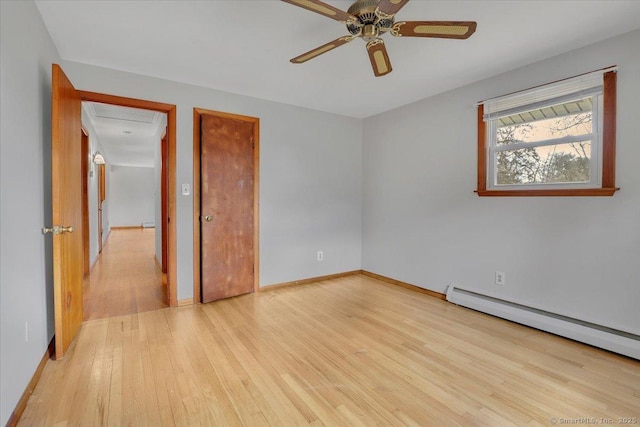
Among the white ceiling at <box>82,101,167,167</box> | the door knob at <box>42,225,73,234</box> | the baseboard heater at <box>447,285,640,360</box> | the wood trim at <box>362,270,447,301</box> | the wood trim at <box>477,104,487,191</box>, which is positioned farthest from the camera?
the white ceiling at <box>82,101,167,167</box>

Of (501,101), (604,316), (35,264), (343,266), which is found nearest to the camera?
(35,264)

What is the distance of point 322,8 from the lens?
1.54 meters

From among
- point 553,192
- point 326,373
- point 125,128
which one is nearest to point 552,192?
point 553,192

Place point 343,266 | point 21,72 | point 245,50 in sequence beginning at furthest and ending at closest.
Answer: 1. point 343,266
2. point 245,50
3. point 21,72

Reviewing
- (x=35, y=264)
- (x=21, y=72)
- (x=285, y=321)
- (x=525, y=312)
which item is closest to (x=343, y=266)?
(x=285, y=321)

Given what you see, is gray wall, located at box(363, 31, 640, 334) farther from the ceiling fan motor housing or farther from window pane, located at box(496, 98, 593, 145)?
the ceiling fan motor housing

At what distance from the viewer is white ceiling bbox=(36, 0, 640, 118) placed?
76.7 inches

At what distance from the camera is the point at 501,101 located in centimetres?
290

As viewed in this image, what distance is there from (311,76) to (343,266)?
264 cm

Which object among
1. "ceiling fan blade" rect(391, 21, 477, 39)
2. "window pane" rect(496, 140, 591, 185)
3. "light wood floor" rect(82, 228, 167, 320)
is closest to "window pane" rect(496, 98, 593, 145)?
"window pane" rect(496, 140, 591, 185)

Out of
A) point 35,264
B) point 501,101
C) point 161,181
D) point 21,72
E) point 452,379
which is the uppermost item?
point 501,101

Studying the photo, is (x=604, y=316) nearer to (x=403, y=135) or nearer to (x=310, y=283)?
(x=403, y=135)

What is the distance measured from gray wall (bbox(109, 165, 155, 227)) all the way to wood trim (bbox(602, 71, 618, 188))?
12447 millimetres

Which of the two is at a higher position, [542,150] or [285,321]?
[542,150]
